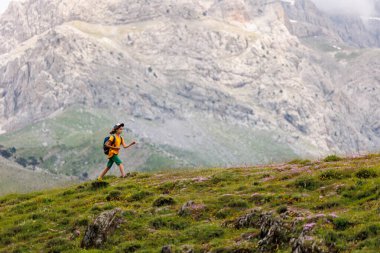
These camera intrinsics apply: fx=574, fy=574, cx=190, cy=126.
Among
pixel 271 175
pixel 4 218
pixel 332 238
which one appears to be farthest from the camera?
pixel 271 175

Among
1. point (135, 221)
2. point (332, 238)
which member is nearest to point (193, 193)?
point (135, 221)

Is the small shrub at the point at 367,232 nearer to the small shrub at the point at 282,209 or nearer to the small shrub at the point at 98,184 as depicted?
the small shrub at the point at 282,209

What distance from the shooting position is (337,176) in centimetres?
3350

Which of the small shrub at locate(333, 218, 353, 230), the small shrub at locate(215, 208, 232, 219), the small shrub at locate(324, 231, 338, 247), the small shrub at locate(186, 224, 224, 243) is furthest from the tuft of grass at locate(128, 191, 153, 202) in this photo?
the small shrub at locate(324, 231, 338, 247)

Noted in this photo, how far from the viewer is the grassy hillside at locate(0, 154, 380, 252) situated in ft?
78.5

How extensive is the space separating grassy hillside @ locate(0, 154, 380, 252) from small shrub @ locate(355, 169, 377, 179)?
0.17ft

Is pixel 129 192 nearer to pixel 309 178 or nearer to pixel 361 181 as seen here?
pixel 309 178

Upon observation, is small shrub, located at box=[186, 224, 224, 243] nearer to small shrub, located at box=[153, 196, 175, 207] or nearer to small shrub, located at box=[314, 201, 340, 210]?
small shrub, located at box=[314, 201, 340, 210]

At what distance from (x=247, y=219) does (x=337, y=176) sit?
26.6ft

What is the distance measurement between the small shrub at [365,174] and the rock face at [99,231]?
1398 centimetres

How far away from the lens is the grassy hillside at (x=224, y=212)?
2394cm

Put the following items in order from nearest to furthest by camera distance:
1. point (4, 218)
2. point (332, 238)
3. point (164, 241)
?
point (332, 238)
point (164, 241)
point (4, 218)

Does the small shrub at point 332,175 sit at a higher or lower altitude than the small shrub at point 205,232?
higher

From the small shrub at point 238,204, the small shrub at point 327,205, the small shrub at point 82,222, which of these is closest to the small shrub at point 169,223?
the small shrub at point 238,204
